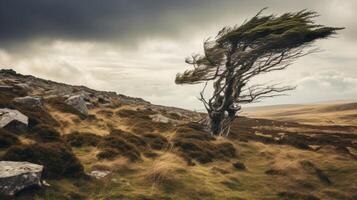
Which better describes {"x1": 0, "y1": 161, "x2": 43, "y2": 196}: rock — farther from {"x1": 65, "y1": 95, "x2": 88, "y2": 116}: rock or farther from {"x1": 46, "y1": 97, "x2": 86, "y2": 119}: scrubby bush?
{"x1": 65, "y1": 95, "x2": 88, "y2": 116}: rock

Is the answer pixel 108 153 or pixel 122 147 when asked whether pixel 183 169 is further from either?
pixel 122 147

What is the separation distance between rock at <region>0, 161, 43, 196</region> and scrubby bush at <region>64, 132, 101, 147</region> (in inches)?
316

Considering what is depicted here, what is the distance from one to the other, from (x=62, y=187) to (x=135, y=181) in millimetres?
3389

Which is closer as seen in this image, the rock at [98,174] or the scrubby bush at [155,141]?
the rock at [98,174]

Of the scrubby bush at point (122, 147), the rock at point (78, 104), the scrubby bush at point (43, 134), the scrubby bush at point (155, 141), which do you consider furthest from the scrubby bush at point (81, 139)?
the rock at point (78, 104)

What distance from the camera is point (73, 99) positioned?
35.0m

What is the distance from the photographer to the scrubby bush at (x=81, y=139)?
21.3 m

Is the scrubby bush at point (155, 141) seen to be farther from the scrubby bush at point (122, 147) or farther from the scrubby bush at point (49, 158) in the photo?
the scrubby bush at point (49, 158)

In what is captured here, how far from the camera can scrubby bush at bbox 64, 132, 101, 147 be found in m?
21.3

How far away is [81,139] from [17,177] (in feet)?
32.4

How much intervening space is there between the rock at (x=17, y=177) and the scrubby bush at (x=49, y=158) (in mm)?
1457

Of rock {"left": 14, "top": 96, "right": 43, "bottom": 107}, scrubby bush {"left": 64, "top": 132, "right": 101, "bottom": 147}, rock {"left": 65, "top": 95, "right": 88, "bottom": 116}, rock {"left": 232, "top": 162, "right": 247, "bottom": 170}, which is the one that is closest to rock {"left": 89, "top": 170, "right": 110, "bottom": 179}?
scrubby bush {"left": 64, "top": 132, "right": 101, "bottom": 147}

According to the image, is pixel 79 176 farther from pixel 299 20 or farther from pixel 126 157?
pixel 299 20

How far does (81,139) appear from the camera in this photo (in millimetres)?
21922
